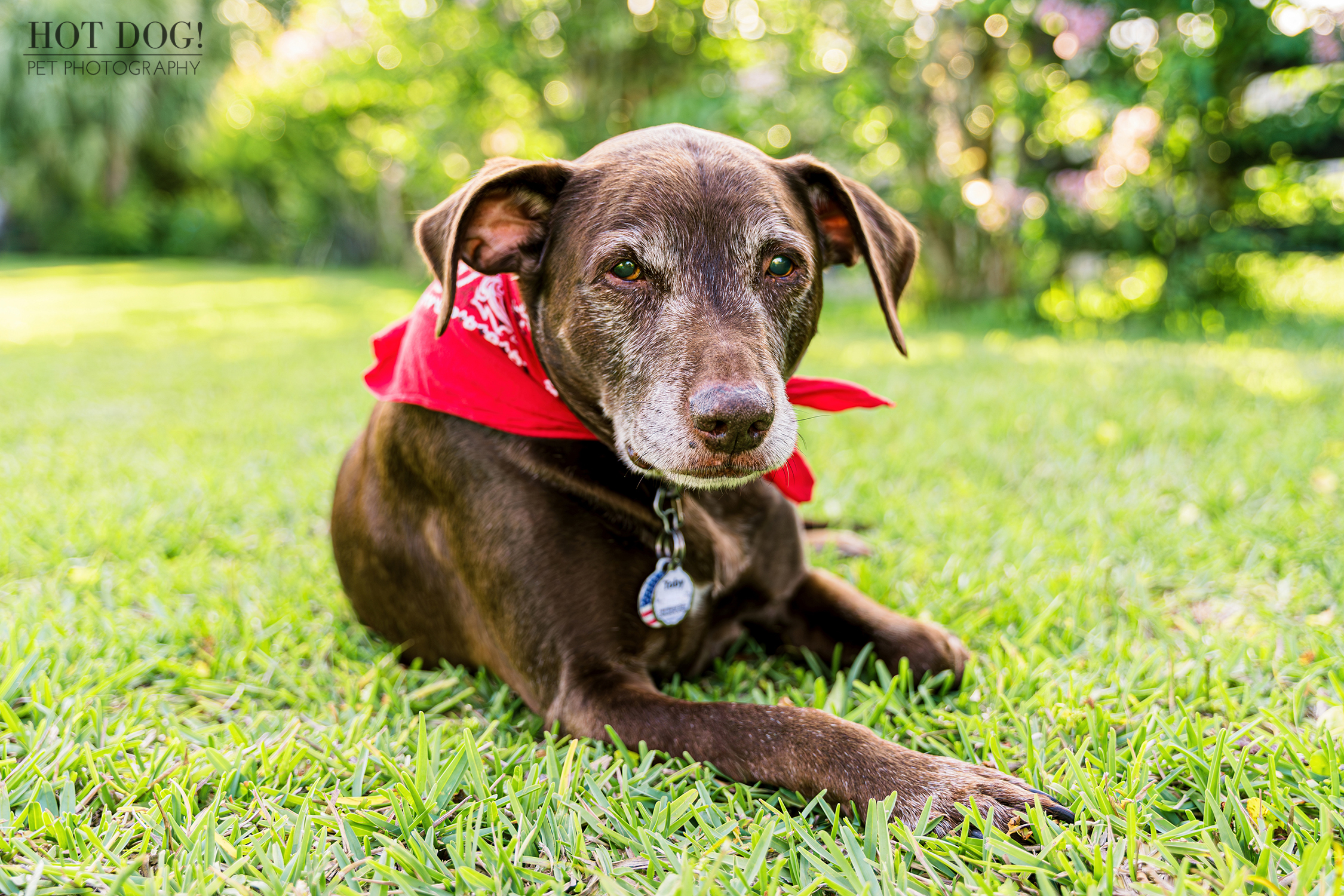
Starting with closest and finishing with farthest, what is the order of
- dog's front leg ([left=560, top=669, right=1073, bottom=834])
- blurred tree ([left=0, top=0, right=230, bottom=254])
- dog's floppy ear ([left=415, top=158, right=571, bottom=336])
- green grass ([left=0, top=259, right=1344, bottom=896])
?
1. green grass ([left=0, top=259, right=1344, bottom=896])
2. dog's front leg ([left=560, top=669, right=1073, bottom=834])
3. dog's floppy ear ([left=415, top=158, right=571, bottom=336])
4. blurred tree ([left=0, top=0, right=230, bottom=254])

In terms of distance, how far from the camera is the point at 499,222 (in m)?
2.34

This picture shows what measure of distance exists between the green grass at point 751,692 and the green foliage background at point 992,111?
14.4 ft

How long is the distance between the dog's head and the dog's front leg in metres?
0.53

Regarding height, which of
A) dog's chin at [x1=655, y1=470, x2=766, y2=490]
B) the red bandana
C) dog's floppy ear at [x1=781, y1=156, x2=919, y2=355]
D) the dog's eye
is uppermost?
dog's floppy ear at [x1=781, y1=156, x2=919, y2=355]

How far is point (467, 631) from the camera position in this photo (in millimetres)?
2551

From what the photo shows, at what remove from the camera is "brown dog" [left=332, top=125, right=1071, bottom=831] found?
78.6 inches

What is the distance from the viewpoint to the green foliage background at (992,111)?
8.67m

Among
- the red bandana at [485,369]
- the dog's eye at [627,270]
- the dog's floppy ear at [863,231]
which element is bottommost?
the red bandana at [485,369]

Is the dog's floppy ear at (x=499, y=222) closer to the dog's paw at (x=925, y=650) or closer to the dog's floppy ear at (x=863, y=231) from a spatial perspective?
the dog's floppy ear at (x=863, y=231)

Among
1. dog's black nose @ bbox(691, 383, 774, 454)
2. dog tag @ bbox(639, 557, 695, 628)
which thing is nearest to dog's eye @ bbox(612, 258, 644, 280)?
dog's black nose @ bbox(691, 383, 774, 454)

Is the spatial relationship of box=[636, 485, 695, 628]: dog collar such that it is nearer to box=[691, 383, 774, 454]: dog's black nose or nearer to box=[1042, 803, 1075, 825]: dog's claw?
box=[691, 383, 774, 454]: dog's black nose

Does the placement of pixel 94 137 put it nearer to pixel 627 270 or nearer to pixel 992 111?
pixel 992 111

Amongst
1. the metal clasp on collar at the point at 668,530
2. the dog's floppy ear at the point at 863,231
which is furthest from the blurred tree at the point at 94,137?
the metal clasp on collar at the point at 668,530

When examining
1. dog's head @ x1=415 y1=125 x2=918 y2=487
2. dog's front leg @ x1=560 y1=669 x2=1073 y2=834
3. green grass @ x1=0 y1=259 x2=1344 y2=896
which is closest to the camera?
green grass @ x1=0 y1=259 x2=1344 y2=896
